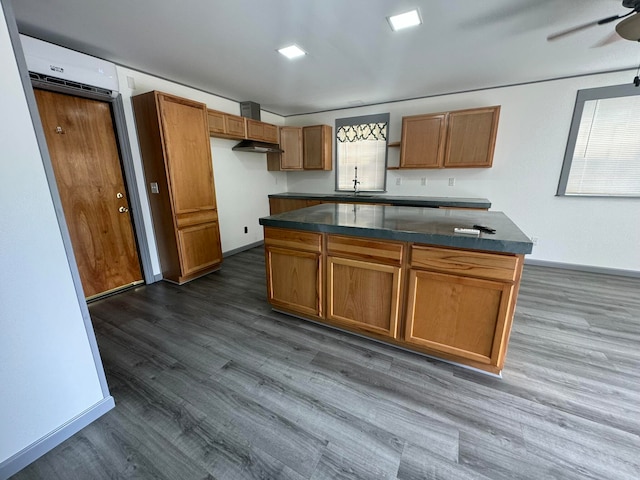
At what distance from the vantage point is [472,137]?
3.54 metres

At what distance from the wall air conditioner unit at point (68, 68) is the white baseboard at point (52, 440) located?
275 centimetres

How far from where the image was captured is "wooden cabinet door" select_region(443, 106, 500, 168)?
3.42m

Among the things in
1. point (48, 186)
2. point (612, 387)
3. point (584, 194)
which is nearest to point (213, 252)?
point (48, 186)

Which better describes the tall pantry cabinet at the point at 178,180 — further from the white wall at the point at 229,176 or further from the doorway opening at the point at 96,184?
the doorway opening at the point at 96,184

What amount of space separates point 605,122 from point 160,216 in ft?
18.6

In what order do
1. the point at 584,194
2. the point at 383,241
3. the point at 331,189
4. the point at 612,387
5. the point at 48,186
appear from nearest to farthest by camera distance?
the point at 48,186
the point at 612,387
the point at 383,241
the point at 584,194
the point at 331,189

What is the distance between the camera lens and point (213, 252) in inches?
140

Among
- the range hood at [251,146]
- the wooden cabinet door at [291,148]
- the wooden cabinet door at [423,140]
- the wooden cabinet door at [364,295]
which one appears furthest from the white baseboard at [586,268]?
the range hood at [251,146]

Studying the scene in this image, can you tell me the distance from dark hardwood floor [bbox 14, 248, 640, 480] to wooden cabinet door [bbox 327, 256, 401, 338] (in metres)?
0.19

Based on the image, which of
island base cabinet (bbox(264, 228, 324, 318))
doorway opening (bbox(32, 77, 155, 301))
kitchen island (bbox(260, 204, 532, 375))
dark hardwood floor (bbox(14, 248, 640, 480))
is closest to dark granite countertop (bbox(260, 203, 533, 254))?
kitchen island (bbox(260, 204, 532, 375))

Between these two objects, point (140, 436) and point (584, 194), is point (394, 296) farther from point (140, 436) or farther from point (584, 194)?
point (584, 194)

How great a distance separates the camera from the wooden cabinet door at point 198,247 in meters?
3.14

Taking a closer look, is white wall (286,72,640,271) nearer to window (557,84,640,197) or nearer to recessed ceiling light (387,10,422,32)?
window (557,84,640,197)

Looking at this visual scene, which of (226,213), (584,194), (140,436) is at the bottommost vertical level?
(140,436)
